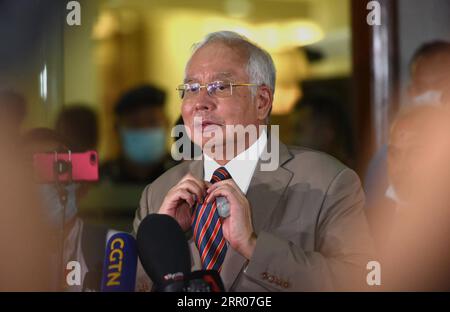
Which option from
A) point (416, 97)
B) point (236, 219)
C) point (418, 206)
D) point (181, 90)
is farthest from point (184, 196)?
point (416, 97)

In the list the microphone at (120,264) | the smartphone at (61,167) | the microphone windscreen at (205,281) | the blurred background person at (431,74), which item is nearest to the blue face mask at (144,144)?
the smartphone at (61,167)

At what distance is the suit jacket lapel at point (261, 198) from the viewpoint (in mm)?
1614

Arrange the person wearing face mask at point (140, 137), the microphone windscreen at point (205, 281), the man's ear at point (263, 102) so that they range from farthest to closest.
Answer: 1. the person wearing face mask at point (140, 137)
2. the man's ear at point (263, 102)
3. the microphone windscreen at point (205, 281)

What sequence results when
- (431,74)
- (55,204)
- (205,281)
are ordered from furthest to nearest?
(431,74)
(55,204)
(205,281)

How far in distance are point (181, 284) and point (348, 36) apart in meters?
1.14

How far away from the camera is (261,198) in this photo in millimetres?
1696

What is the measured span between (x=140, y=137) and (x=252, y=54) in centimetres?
44

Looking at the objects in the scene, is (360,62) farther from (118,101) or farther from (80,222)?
(80,222)

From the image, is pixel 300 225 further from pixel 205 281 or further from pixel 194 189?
pixel 205 281

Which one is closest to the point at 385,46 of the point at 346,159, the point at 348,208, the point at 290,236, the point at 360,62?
the point at 360,62

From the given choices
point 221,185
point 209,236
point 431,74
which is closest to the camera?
point 221,185

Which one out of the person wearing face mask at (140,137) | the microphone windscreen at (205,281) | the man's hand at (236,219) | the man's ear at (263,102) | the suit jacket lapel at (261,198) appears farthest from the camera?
the person wearing face mask at (140,137)

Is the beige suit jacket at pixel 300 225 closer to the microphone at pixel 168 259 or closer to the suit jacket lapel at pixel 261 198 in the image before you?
the suit jacket lapel at pixel 261 198

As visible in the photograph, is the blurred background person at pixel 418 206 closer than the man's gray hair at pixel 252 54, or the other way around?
the man's gray hair at pixel 252 54
